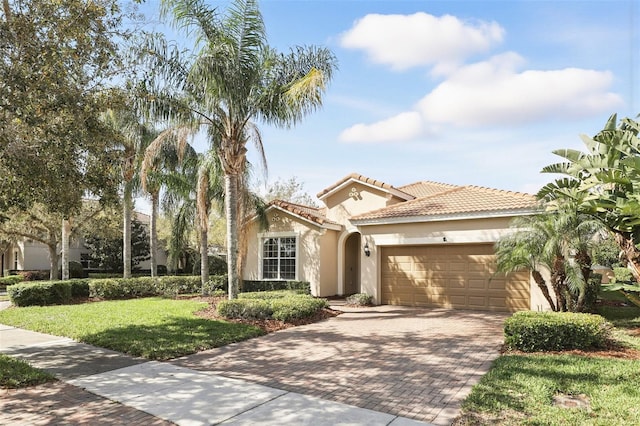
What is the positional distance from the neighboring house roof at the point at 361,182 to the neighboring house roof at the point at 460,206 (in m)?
1.65

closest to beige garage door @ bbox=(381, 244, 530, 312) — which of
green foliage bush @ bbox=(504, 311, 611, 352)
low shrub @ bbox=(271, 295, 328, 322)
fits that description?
low shrub @ bbox=(271, 295, 328, 322)

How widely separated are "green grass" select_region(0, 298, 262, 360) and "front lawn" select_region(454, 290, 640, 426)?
5.94 m

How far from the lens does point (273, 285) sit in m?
20.2

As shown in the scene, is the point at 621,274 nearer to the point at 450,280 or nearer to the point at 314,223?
the point at 450,280

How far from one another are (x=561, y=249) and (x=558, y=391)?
208 inches

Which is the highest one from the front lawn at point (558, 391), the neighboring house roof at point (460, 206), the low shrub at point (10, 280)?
the neighboring house roof at point (460, 206)

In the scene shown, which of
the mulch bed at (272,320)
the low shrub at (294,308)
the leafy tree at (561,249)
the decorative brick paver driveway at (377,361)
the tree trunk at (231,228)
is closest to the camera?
the decorative brick paver driveway at (377,361)

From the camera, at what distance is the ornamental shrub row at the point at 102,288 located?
17203 millimetres

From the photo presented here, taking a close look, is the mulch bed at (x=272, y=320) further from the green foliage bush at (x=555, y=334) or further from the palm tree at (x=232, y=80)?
the green foliage bush at (x=555, y=334)

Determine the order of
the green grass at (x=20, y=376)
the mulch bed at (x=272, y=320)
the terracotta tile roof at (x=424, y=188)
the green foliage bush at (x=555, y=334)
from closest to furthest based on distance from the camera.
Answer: the green grass at (x=20, y=376) < the green foliage bush at (x=555, y=334) < the mulch bed at (x=272, y=320) < the terracotta tile roof at (x=424, y=188)

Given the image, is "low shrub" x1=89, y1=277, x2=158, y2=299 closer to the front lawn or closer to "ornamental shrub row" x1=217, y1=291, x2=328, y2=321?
"ornamental shrub row" x1=217, y1=291, x2=328, y2=321

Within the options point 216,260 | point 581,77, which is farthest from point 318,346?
point 216,260

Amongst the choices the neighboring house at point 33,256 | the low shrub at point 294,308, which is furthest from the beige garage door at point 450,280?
the neighboring house at point 33,256

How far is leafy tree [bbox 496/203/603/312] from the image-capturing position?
10383mm
